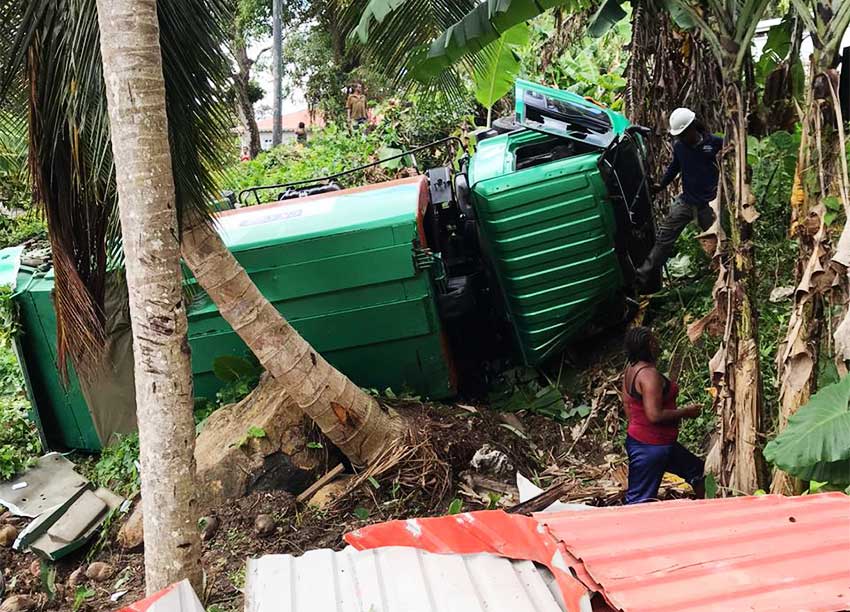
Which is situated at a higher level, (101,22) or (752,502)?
(101,22)

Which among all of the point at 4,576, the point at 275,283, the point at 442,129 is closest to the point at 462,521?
the point at 275,283

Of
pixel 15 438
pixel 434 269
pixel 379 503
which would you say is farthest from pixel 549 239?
pixel 15 438

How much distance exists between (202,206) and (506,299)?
289cm

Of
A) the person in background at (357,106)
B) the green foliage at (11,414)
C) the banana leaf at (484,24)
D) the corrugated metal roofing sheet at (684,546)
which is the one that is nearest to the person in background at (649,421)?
the corrugated metal roofing sheet at (684,546)

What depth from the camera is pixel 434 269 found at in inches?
249

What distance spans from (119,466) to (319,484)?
2192 mm

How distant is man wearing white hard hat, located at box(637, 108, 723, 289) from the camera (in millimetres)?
6223

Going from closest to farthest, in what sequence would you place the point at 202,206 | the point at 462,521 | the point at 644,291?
the point at 462,521 < the point at 202,206 < the point at 644,291

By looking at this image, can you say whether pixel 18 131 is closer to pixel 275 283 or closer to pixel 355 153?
pixel 275 283

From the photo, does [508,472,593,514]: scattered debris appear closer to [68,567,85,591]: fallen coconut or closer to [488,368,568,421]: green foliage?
[488,368,568,421]: green foliage

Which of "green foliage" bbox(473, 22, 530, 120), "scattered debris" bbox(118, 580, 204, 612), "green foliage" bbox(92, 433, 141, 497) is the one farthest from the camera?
"green foliage" bbox(473, 22, 530, 120)

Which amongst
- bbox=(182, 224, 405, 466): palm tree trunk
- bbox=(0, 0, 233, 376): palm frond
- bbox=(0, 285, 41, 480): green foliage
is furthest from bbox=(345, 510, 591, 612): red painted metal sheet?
bbox=(0, 285, 41, 480): green foliage

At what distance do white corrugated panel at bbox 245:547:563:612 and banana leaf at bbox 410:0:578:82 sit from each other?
3085 mm

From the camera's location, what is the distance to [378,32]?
17.1ft
